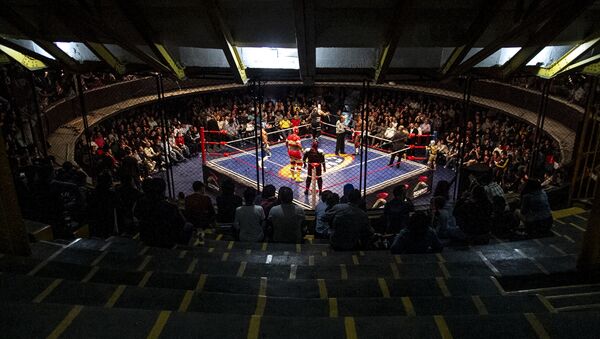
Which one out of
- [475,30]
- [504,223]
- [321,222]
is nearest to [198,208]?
[321,222]

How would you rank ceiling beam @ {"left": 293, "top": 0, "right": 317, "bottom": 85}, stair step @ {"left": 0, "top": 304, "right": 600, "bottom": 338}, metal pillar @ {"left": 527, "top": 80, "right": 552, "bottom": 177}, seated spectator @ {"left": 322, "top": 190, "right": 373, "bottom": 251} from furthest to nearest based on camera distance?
1. metal pillar @ {"left": 527, "top": 80, "right": 552, "bottom": 177}
2. seated spectator @ {"left": 322, "top": 190, "right": 373, "bottom": 251}
3. ceiling beam @ {"left": 293, "top": 0, "right": 317, "bottom": 85}
4. stair step @ {"left": 0, "top": 304, "right": 600, "bottom": 338}

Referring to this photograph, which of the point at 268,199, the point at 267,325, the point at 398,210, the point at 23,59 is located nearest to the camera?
the point at 267,325

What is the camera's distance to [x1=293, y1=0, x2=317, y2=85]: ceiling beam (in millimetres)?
3777

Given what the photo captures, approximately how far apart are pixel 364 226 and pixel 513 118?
854 centimetres

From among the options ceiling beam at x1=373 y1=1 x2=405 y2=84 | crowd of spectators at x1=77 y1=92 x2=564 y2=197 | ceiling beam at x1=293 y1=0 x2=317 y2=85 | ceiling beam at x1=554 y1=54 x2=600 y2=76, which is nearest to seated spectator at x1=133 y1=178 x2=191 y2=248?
ceiling beam at x1=293 y1=0 x2=317 y2=85

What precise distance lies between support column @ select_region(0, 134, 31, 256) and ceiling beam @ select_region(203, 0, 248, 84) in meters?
2.10

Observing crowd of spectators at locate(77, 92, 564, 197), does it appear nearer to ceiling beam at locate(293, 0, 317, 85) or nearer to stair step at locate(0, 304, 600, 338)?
ceiling beam at locate(293, 0, 317, 85)

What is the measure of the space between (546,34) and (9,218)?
17.1 feet

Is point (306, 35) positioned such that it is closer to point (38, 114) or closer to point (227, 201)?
point (227, 201)

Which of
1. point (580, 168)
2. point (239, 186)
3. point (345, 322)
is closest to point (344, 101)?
point (239, 186)

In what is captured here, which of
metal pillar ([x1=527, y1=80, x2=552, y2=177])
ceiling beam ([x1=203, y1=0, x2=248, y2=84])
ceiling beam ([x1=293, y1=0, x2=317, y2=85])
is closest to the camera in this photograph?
ceiling beam ([x1=293, y1=0, x2=317, y2=85])

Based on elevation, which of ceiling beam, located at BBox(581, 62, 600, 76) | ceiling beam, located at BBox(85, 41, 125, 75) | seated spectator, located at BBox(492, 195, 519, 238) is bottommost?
seated spectator, located at BBox(492, 195, 519, 238)

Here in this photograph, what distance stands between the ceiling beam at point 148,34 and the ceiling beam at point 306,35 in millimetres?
1650

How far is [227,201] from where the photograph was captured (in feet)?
→ 16.9
